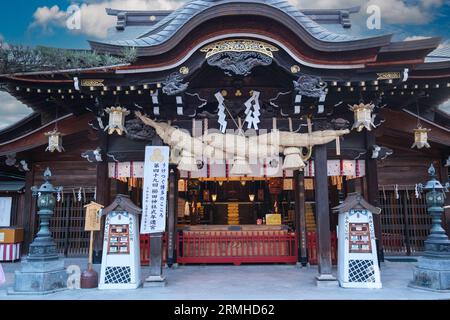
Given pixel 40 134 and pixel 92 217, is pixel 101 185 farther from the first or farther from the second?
pixel 40 134

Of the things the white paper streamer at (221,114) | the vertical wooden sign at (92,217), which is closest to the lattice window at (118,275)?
the vertical wooden sign at (92,217)

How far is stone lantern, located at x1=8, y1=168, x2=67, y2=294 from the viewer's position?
7277mm

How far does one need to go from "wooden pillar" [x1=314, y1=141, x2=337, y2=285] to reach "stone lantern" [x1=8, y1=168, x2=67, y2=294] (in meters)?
5.98

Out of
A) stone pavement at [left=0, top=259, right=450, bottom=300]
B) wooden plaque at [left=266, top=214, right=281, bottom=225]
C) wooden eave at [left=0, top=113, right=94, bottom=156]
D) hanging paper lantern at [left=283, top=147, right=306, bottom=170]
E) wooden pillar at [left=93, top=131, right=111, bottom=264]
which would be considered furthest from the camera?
wooden plaque at [left=266, top=214, right=281, bottom=225]

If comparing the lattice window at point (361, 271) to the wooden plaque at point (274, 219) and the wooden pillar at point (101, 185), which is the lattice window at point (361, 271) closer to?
the wooden plaque at point (274, 219)

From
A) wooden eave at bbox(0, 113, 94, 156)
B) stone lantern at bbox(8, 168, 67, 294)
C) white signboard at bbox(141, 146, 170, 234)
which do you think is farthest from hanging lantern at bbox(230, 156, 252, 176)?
wooden eave at bbox(0, 113, 94, 156)

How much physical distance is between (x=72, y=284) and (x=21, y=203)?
21.6 ft

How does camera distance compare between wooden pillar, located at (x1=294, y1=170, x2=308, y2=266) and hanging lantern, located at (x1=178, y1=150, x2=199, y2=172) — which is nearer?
hanging lantern, located at (x1=178, y1=150, x2=199, y2=172)

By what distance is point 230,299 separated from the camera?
22.1 feet

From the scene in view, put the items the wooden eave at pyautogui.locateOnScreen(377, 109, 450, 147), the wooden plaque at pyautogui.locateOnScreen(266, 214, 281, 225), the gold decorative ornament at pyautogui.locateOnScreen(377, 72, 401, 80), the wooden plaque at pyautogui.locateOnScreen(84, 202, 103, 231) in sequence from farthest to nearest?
the wooden plaque at pyautogui.locateOnScreen(266, 214, 281, 225) < the wooden eave at pyautogui.locateOnScreen(377, 109, 450, 147) < the wooden plaque at pyautogui.locateOnScreen(84, 202, 103, 231) < the gold decorative ornament at pyautogui.locateOnScreen(377, 72, 401, 80)

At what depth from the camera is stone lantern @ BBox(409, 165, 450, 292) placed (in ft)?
23.7

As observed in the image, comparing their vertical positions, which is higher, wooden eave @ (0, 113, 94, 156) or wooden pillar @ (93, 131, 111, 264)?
wooden eave @ (0, 113, 94, 156)
